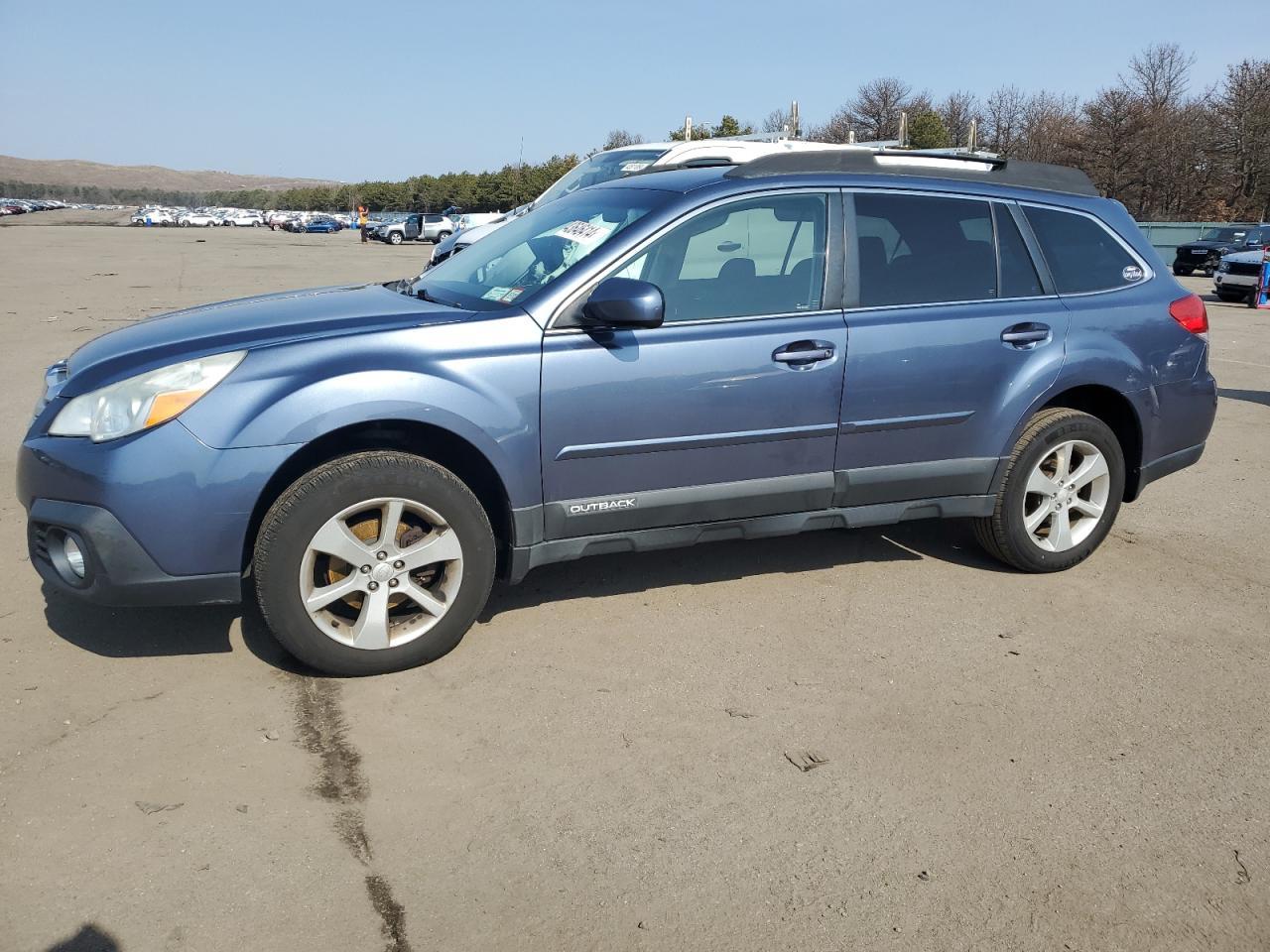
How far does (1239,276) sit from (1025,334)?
19688mm

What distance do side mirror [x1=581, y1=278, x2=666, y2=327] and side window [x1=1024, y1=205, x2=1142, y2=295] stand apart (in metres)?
2.06

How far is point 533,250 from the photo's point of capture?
4.47 m

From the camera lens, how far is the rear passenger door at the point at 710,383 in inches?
154

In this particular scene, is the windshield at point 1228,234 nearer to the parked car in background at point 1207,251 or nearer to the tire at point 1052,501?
the parked car in background at point 1207,251

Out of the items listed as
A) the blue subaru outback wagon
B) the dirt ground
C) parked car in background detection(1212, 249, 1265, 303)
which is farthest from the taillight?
parked car in background detection(1212, 249, 1265, 303)

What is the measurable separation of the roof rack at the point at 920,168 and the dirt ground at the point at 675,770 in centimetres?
180

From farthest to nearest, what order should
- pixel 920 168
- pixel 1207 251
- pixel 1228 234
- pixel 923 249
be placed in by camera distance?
pixel 1228 234 < pixel 1207 251 < pixel 920 168 < pixel 923 249

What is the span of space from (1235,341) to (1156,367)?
1138cm

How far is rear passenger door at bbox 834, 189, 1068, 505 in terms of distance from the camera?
14.4ft

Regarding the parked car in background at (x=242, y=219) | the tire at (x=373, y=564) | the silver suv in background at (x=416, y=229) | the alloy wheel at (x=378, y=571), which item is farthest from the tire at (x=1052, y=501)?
the parked car in background at (x=242, y=219)

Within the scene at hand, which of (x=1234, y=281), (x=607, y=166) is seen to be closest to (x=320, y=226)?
(x=1234, y=281)

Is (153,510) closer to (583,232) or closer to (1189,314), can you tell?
(583,232)

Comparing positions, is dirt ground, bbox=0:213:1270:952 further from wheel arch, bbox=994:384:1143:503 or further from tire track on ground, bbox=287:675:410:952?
wheel arch, bbox=994:384:1143:503

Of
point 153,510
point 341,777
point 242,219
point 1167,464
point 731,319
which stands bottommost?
point 242,219
